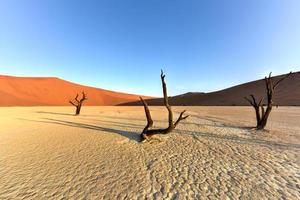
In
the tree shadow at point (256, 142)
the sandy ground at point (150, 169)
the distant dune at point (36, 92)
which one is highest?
the distant dune at point (36, 92)

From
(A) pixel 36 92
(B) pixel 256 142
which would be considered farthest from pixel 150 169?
(A) pixel 36 92

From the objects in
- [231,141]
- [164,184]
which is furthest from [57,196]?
[231,141]

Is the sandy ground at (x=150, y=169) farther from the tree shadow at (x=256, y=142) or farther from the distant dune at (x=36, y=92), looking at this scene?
the distant dune at (x=36, y=92)

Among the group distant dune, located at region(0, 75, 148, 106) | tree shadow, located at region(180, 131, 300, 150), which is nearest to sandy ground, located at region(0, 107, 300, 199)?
tree shadow, located at region(180, 131, 300, 150)

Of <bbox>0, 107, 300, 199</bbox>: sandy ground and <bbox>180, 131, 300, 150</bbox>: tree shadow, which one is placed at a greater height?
<bbox>180, 131, 300, 150</bbox>: tree shadow

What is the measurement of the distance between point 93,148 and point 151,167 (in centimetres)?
330

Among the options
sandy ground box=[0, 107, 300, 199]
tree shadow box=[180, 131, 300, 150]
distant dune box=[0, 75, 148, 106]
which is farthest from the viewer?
distant dune box=[0, 75, 148, 106]

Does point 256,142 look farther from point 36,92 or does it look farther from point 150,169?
point 36,92

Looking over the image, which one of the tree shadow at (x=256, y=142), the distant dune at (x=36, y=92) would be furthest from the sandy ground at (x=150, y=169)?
the distant dune at (x=36, y=92)

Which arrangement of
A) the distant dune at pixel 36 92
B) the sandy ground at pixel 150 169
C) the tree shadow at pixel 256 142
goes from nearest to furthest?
the sandy ground at pixel 150 169, the tree shadow at pixel 256 142, the distant dune at pixel 36 92

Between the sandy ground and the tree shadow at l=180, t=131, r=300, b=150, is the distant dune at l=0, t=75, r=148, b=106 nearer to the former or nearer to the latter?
the sandy ground

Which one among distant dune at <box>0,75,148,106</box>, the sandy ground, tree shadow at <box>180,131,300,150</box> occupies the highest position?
distant dune at <box>0,75,148,106</box>

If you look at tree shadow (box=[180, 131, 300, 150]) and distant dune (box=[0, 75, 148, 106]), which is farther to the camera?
distant dune (box=[0, 75, 148, 106])

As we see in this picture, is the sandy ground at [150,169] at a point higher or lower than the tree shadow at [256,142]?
lower
